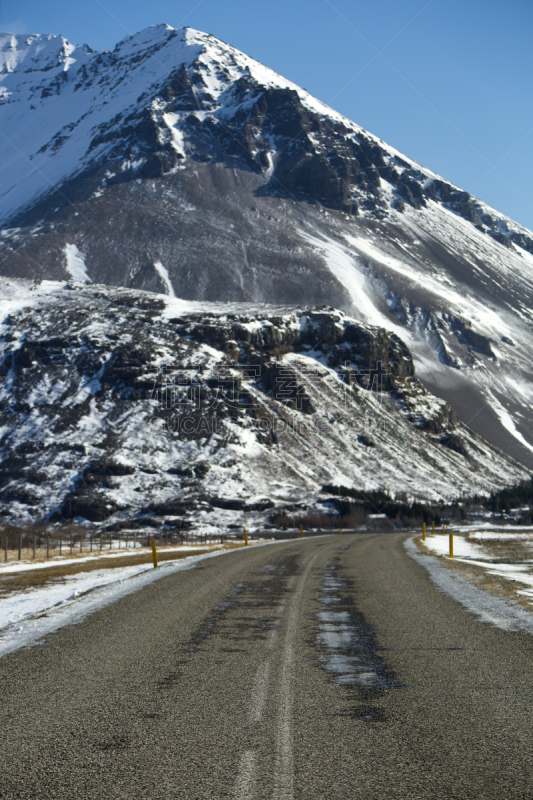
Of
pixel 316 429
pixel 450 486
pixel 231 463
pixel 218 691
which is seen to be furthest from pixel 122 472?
pixel 218 691

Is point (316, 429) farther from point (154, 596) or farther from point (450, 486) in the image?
point (154, 596)

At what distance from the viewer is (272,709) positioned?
19.9 feet

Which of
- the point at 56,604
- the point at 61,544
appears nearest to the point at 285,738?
the point at 56,604

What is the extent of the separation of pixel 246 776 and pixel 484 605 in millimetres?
9406

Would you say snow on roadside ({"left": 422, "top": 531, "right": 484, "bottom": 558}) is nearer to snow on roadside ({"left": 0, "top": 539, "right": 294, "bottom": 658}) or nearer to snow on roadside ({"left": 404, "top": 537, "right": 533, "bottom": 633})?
snow on roadside ({"left": 404, "top": 537, "right": 533, "bottom": 633})

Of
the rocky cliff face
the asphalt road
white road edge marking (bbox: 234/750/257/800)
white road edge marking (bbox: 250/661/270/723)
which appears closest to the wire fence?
the rocky cliff face

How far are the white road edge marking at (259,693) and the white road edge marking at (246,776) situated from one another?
2.87 feet

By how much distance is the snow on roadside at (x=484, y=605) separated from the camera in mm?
10539

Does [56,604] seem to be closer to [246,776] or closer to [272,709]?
[272,709]

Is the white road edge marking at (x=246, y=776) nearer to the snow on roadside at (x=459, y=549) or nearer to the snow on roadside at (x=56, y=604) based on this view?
the snow on roadside at (x=56, y=604)

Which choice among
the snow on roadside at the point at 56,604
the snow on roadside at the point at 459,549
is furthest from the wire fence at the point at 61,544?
the snow on roadside at the point at 459,549

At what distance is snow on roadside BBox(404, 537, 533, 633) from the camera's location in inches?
415

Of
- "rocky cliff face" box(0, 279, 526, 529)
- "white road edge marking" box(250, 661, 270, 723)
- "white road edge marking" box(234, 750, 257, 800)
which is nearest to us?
"white road edge marking" box(234, 750, 257, 800)

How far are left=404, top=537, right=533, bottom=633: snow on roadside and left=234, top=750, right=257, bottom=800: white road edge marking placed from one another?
258 inches
